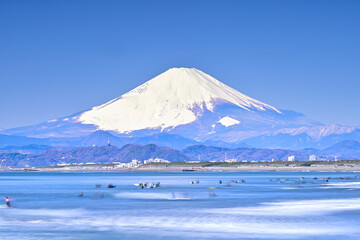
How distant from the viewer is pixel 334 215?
73.7 m

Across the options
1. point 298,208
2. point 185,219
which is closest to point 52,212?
point 185,219

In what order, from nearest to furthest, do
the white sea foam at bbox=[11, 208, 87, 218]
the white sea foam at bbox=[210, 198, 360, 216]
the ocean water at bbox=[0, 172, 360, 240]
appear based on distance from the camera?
the ocean water at bbox=[0, 172, 360, 240] < the white sea foam at bbox=[11, 208, 87, 218] < the white sea foam at bbox=[210, 198, 360, 216]

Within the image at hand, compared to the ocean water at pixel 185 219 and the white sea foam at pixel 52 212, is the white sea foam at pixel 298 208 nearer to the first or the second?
the ocean water at pixel 185 219

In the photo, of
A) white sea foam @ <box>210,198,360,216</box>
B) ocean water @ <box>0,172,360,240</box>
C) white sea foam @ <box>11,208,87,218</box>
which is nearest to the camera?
ocean water @ <box>0,172,360,240</box>

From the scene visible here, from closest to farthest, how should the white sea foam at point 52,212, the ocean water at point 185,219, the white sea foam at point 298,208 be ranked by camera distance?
the ocean water at point 185,219 → the white sea foam at point 52,212 → the white sea foam at point 298,208

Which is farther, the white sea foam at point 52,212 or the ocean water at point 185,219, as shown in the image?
the white sea foam at point 52,212

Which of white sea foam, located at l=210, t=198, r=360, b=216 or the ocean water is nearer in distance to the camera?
the ocean water

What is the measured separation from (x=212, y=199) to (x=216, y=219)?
30867 mm

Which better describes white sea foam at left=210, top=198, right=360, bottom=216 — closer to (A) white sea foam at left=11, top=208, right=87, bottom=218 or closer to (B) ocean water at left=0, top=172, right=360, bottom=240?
(B) ocean water at left=0, top=172, right=360, bottom=240

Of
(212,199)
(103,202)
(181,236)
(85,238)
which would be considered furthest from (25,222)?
(212,199)

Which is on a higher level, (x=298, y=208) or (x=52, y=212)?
(x=52, y=212)

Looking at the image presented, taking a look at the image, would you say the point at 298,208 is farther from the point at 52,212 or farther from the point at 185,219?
the point at 52,212

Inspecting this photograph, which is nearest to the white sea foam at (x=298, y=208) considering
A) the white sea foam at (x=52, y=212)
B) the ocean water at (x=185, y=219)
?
the ocean water at (x=185, y=219)

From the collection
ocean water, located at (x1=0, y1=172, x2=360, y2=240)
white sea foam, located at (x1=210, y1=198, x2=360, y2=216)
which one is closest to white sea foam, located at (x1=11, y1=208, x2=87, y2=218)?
ocean water, located at (x1=0, y1=172, x2=360, y2=240)
